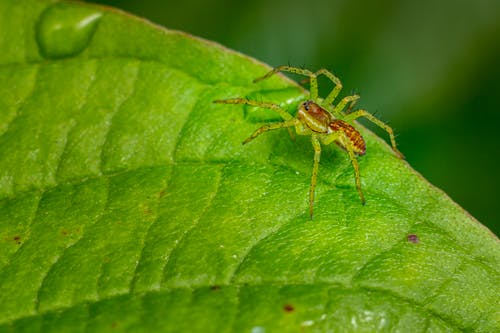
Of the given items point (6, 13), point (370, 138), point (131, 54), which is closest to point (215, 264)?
point (370, 138)

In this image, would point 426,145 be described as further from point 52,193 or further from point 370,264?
point 52,193

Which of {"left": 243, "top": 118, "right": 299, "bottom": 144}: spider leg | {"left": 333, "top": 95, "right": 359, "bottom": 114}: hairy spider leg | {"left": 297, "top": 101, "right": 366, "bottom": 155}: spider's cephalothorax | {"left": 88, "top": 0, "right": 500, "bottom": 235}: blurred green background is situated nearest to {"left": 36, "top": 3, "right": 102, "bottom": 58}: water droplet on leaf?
{"left": 243, "top": 118, "right": 299, "bottom": 144}: spider leg

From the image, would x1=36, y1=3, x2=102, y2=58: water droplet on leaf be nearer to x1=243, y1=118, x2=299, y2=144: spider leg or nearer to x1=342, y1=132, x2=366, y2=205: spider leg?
x1=243, y1=118, x2=299, y2=144: spider leg

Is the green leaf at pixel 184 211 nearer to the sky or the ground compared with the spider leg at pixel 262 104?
nearer to the ground

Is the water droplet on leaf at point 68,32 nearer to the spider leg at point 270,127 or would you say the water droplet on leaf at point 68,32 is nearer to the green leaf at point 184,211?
the green leaf at point 184,211

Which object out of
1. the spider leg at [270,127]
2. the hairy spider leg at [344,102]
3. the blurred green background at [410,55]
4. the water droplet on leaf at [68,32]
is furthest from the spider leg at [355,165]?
the blurred green background at [410,55]

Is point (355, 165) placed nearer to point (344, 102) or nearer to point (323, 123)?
point (323, 123)
